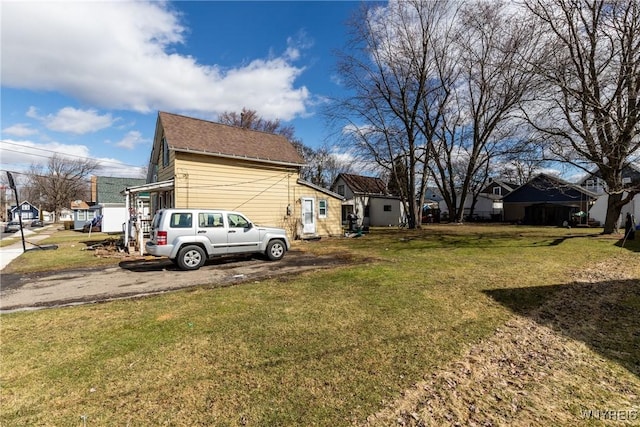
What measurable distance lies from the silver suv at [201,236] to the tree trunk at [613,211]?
Answer: 706 inches

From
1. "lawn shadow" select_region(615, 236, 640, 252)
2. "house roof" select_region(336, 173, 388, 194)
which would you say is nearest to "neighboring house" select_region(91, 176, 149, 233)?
"house roof" select_region(336, 173, 388, 194)

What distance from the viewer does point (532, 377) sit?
328cm

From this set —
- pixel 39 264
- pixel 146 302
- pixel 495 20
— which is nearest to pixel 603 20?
pixel 495 20

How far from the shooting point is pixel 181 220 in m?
8.81

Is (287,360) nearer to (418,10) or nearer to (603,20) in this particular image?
(603,20)

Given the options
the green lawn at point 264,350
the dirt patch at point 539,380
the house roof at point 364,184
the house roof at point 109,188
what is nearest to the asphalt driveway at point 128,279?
the green lawn at point 264,350

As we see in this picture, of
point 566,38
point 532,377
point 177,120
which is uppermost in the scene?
point 566,38

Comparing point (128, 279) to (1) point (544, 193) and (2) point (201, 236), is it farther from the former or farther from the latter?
(1) point (544, 193)

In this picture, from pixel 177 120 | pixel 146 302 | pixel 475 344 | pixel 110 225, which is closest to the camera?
pixel 475 344

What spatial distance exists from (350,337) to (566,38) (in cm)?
1857

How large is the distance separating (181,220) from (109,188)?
28.0 meters

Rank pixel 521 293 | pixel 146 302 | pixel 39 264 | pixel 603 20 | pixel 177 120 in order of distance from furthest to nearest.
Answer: pixel 177 120 < pixel 603 20 < pixel 39 264 < pixel 521 293 < pixel 146 302

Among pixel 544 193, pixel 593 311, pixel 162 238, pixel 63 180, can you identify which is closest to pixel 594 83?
pixel 593 311

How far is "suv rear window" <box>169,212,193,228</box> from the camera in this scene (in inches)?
342
